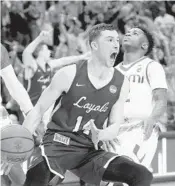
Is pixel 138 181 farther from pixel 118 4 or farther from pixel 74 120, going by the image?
pixel 118 4

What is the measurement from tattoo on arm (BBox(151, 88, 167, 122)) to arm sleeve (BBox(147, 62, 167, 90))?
4 centimetres

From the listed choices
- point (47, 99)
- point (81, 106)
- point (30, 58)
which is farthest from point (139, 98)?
point (30, 58)

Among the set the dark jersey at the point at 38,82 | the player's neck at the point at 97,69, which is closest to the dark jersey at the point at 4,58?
the player's neck at the point at 97,69

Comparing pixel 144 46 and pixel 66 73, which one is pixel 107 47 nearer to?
pixel 66 73

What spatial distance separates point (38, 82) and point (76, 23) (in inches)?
64.8

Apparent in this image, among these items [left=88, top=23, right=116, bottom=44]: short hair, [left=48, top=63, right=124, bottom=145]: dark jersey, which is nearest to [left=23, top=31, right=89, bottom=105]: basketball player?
[left=88, top=23, right=116, bottom=44]: short hair

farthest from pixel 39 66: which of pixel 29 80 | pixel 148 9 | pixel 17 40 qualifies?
pixel 148 9

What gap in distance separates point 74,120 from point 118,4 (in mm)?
6088

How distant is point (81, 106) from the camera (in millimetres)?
4062

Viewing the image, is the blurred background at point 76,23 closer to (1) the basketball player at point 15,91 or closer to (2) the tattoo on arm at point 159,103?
(2) the tattoo on arm at point 159,103

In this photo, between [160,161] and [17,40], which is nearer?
[160,161]

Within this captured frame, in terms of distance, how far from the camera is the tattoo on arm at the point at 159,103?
484cm

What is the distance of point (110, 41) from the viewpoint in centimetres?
417

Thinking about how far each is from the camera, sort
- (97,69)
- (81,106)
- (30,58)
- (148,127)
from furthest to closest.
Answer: (30,58) < (148,127) < (97,69) < (81,106)
